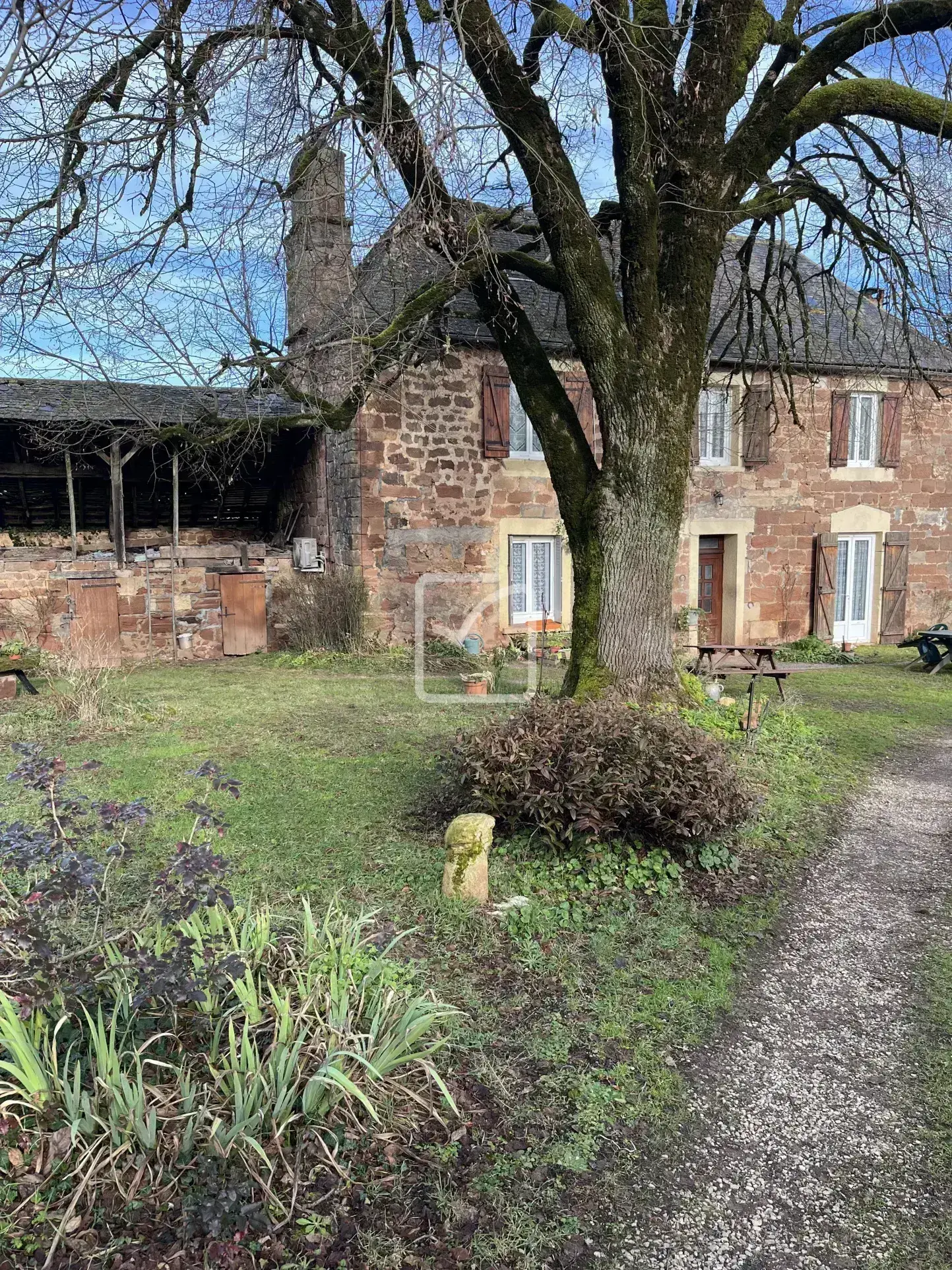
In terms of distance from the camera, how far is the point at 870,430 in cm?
1494

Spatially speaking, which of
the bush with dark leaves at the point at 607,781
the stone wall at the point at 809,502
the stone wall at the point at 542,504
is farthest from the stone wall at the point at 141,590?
the bush with dark leaves at the point at 607,781

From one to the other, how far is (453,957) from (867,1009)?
1639 mm

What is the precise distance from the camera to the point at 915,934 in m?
3.83

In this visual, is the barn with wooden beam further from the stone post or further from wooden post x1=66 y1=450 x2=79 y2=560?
the stone post

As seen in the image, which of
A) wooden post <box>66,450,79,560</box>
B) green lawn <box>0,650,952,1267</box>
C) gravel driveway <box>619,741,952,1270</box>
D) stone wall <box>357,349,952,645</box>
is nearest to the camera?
gravel driveway <box>619,741,952,1270</box>

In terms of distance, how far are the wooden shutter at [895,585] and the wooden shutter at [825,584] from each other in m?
1.07

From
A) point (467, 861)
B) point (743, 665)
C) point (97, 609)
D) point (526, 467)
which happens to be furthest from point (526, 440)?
point (467, 861)

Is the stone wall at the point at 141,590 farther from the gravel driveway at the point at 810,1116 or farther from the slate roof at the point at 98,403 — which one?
the gravel driveway at the point at 810,1116

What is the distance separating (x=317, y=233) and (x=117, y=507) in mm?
5369

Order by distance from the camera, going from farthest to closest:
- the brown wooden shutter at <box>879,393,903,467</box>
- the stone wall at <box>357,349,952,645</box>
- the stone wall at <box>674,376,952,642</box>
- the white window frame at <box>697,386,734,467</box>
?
the brown wooden shutter at <box>879,393,903,467</box>, the stone wall at <box>674,376,952,642</box>, the white window frame at <box>697,386,734,467</box>, the stone wall at <box>357,349,952,645</box>

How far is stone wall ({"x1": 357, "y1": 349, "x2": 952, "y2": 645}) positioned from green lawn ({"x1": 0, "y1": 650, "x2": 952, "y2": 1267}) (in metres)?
4.38

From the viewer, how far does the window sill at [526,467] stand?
1289cm

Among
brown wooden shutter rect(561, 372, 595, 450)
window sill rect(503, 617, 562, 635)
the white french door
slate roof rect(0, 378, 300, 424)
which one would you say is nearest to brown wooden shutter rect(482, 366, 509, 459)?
brown wooden shutter rect(561, 372, 595, 450)

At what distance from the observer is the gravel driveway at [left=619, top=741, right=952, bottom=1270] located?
2.12 metres
